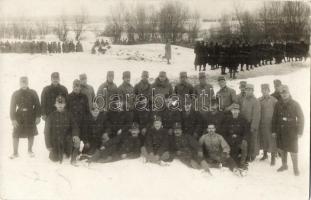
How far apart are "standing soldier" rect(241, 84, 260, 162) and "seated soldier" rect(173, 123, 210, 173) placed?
3.01ft

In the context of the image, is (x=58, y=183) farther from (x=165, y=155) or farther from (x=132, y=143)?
(x=165, y=155)

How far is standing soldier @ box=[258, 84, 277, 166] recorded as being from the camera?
246 inches

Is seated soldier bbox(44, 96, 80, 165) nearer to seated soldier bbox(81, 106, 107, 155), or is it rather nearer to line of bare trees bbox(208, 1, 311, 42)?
seated soldier bbox(81, 106, 107, 155)

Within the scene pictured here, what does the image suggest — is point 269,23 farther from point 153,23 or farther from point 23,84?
point 23,84

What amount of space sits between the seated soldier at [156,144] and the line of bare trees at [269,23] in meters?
3.27

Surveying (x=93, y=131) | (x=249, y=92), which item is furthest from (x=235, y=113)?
(x=93, y=131)

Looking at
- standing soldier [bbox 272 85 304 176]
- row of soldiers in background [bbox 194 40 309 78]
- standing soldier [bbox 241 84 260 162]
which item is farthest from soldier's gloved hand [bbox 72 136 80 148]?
row of soldiers in background [bbox 194 40 309 78]

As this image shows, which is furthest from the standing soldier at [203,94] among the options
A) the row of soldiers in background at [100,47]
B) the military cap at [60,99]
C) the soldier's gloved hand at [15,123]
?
the row of soldiers in background at [100,47]

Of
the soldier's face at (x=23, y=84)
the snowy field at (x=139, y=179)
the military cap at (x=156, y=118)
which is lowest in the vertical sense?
the snowy field at (x=139, y=179)

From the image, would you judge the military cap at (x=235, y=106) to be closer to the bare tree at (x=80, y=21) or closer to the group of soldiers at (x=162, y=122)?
the group of soldiers at (x=162, y=122)

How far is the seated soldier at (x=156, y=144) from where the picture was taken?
596 cm

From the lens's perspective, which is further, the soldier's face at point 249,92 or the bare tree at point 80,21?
the bare tree at point 80,21

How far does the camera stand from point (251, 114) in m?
6.30

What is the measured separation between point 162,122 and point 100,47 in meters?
6.37
